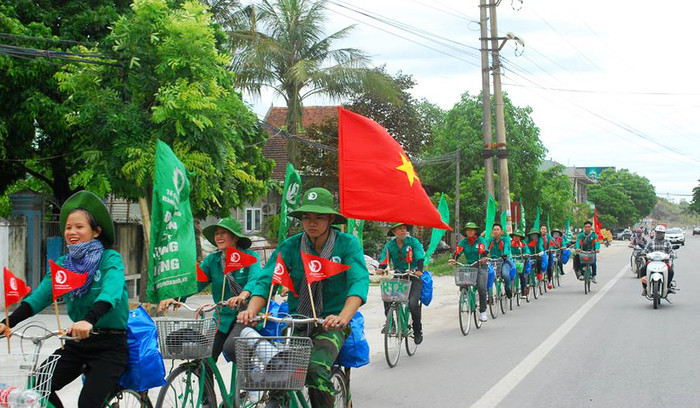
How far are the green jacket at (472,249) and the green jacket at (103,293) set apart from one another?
30.8 feet

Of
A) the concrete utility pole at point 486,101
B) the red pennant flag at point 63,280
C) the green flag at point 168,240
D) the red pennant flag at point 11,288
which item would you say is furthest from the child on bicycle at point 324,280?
the concrete utility pole at point 486,101

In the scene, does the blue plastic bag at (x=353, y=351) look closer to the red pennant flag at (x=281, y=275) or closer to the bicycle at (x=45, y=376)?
the red pennant flag at (x=281, y=275)

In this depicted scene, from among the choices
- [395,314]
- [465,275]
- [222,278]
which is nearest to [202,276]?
[222,278]

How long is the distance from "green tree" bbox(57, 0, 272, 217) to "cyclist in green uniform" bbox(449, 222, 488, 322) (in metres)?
4.64

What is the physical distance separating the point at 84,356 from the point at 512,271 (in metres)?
12.7

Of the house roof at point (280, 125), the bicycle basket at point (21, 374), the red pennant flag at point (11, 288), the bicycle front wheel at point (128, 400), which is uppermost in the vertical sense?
the house roof at point (280, 125)

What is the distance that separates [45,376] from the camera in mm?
4359

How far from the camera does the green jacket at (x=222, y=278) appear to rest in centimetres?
674

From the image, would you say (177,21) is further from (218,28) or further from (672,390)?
(672,390)

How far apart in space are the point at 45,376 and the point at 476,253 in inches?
395

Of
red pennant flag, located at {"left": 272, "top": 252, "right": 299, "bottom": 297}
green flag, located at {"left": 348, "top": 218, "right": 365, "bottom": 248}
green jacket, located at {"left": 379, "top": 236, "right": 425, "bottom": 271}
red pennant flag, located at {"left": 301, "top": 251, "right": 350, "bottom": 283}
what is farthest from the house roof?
red pennant flag, located at {"left": 301, "top": 251, "right": 350, "bottom": 283}

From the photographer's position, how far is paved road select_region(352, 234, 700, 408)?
7766mm

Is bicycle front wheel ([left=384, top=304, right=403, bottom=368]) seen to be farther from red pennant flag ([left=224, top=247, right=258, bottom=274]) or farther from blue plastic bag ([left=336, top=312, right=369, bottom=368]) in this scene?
blue plastic bag ([left=336, top=312, right=369, bottom=368])

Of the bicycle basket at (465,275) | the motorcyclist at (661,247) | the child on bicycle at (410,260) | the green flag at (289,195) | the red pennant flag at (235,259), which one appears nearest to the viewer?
the red pennant flag at (235,259)
